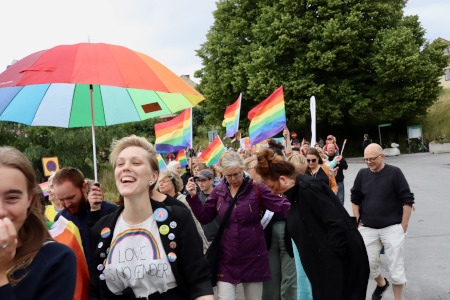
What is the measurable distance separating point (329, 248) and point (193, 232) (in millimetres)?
1496

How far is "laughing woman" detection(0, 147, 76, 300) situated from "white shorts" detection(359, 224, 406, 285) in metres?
4.70

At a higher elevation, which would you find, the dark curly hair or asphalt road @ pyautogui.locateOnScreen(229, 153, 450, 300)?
the dark curly hair

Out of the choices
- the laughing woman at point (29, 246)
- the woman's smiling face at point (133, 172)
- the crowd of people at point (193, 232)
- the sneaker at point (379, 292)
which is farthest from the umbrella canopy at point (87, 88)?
the sneaker at point (379, 292)

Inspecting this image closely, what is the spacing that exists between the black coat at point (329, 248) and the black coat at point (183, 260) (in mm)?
1435

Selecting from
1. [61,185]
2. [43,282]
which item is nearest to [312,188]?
[61,185]

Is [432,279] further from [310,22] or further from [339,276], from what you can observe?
[310,22]

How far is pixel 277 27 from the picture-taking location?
3106 centimetres

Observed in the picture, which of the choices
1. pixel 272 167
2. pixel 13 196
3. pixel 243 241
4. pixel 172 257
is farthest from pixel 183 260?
pixel 243 241

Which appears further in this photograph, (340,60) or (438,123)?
(438,123)

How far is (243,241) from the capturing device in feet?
15.9

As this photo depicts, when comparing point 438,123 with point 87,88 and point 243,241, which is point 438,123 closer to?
point 243,241

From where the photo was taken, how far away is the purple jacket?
15.9 feet

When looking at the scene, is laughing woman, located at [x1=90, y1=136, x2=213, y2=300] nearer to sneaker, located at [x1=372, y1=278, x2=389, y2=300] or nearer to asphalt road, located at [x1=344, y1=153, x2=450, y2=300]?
sneaker, located at [x1=372, y1=278, x2=389, y2=300]

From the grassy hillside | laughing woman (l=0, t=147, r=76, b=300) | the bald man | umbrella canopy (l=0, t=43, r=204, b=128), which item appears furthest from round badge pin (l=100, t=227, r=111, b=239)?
the grassy hillside
